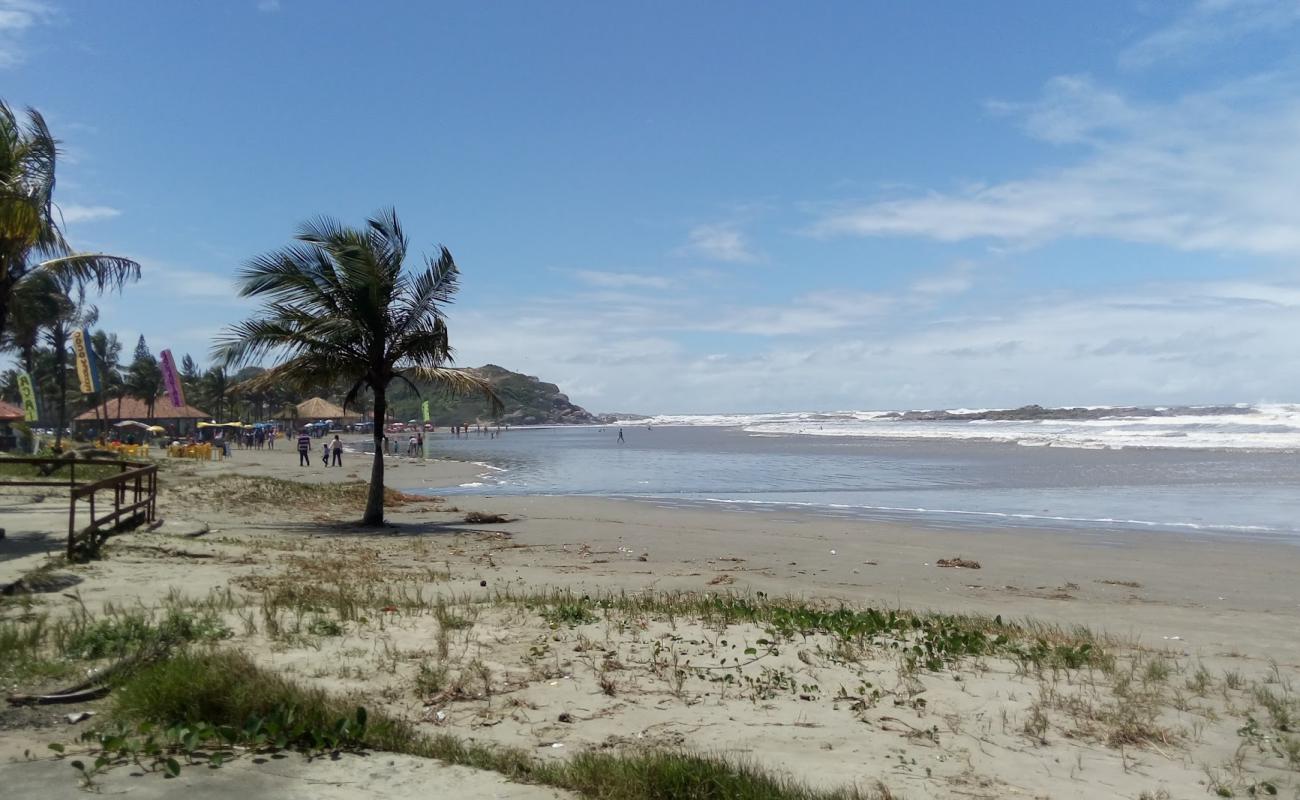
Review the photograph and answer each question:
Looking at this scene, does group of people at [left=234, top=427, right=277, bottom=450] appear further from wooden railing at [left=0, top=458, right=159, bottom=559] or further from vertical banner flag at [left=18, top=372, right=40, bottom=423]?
wooden railing at [left=0, top=458, right=159, bottom=559]

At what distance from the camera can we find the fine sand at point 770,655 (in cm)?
511

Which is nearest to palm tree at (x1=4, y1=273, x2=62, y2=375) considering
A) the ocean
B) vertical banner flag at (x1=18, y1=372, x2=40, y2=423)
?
vertical banner flag at (x1=18, y1=372, x2=40, y2=423)

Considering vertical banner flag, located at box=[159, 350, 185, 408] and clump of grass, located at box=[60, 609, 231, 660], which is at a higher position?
vertical banner flag, located at box=[159, 350, 185, 408]

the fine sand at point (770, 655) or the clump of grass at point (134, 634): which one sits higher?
the clump of grass at point (134, 634)

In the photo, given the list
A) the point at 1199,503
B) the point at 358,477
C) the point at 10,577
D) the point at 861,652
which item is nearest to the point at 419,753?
the point at 861,652

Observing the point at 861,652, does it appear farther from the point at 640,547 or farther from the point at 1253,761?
the point at 640,547

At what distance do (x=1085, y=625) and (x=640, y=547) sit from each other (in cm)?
780

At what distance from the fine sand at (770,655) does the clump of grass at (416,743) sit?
0.24 metres

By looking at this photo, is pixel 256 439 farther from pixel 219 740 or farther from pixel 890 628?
pixel 219 740

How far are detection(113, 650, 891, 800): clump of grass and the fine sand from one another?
240 mm

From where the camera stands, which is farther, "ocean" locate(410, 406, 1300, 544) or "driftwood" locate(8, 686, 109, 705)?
"ocean" locate(410, 406, 1300, 544)

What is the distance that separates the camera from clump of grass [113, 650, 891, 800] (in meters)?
4.39

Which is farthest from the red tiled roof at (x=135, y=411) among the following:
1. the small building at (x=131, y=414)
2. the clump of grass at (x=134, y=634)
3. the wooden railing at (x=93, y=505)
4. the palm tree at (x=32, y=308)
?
the clump of grass at (x=134, y=634)

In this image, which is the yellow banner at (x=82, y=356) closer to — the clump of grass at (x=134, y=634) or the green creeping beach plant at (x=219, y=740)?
the clump of grass at (x=134, y=634)
